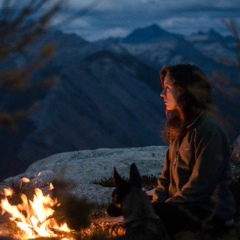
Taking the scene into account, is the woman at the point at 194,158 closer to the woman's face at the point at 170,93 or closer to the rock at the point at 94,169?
the woman's face at the point at 170,93

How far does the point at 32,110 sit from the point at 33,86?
0.20m

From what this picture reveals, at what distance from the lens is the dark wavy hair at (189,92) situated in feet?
20.2

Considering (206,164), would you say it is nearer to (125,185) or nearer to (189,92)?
(189,92)

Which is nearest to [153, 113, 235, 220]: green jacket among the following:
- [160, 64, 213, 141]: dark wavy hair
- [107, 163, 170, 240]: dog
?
[160, 64, 213, 141]: dark wavy hair

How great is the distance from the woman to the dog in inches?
31.7

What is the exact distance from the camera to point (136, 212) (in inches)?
209

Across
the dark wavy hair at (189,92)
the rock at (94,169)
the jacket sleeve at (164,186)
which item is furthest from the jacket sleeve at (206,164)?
the rock at (94,169)

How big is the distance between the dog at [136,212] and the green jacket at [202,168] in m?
0.82

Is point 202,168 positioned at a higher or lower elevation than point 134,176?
lower

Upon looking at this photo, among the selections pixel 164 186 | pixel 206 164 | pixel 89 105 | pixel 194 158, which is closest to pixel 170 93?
pixel 194 158

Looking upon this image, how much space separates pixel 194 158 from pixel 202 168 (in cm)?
23

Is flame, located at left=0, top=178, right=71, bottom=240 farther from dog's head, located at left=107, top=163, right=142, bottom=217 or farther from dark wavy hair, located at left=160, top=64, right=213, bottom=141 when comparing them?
dark wavy hair, located at left=160, top=64, right=213, bottom=141

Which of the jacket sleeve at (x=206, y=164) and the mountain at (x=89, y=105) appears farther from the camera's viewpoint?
the mountain at (x=89, y=105)

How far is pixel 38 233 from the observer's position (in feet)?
19.8
